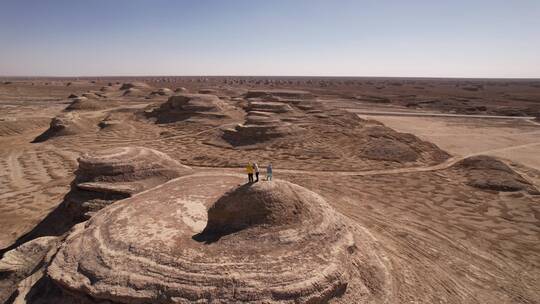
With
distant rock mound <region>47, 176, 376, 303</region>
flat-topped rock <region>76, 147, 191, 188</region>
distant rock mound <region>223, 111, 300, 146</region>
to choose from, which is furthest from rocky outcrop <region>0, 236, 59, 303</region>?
distant rock mound <region>223, 111, 300, 146</region>

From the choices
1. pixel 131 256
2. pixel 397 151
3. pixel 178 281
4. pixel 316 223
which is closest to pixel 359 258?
pixel 316 223

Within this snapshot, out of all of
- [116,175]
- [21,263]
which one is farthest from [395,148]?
[21,263]

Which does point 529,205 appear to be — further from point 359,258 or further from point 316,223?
point 316,223

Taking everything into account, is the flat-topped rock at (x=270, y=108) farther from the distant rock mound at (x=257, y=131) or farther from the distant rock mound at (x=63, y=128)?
the distant rock mound at (x=63, y=128)

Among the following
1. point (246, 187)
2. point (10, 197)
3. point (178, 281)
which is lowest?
point (10, 197)

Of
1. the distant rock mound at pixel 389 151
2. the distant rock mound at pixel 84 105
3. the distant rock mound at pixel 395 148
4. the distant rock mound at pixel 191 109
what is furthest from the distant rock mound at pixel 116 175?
the distant rock mound at pixel 84 105

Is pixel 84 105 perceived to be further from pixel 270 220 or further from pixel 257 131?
pixel 270 220
